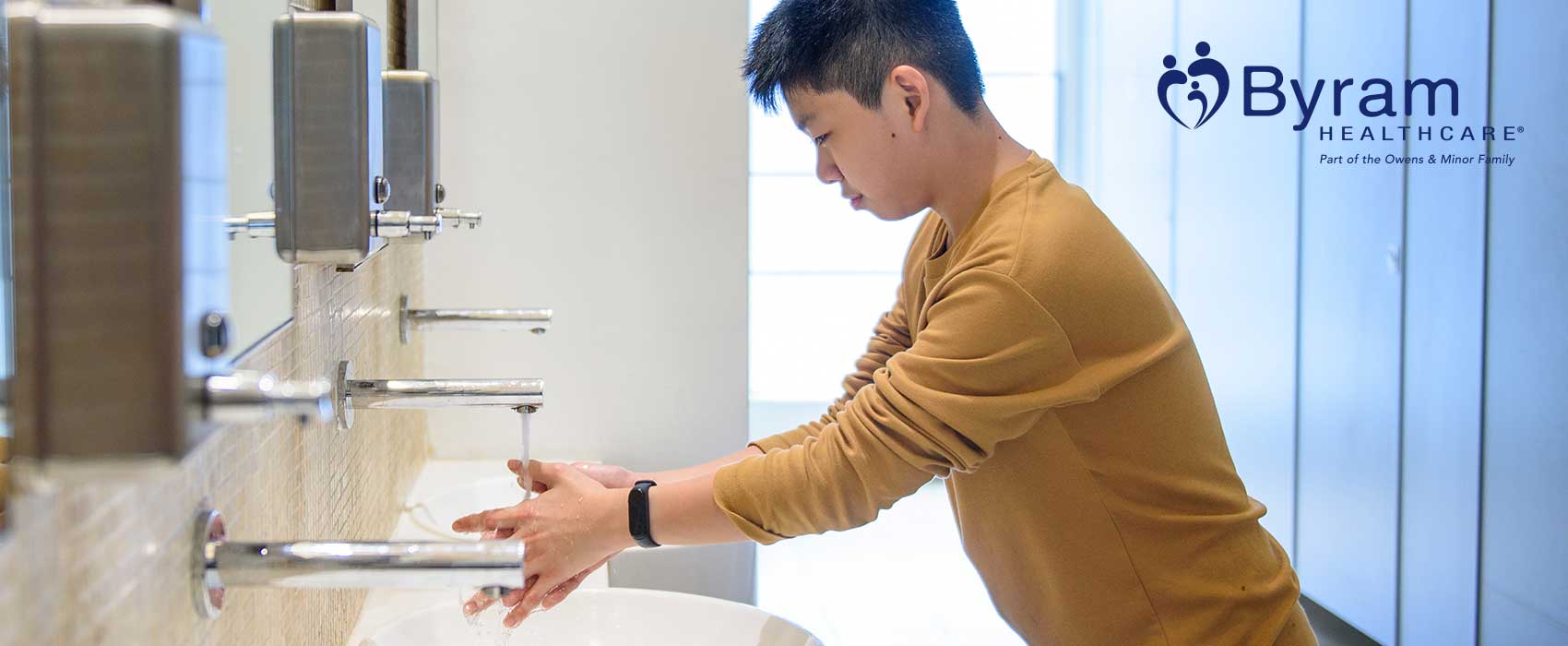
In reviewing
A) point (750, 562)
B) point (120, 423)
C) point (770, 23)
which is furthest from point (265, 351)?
point (750, 562)

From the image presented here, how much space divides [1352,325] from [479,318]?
2102 millimetres

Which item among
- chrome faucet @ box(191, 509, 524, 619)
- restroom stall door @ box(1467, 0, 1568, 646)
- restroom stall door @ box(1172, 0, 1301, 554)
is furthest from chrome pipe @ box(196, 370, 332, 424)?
restroom stall door @ box(1172, 0, 1301, 554)

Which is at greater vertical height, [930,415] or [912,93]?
[912,93]

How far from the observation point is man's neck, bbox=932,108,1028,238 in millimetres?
1307

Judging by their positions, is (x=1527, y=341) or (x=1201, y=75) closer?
(x=1527, y=341)

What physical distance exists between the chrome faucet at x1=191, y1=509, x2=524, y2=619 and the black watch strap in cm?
38

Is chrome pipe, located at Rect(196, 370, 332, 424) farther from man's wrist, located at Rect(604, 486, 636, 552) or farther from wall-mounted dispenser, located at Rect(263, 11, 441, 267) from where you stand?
man's wrist, located at Rect(604, 486, 636, 552)

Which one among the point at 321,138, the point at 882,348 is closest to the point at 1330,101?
the point at 882,348

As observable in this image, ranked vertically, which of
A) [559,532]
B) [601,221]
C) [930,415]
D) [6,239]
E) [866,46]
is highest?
[866,46]

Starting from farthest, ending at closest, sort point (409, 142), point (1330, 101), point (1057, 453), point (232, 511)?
point (1330, 101) < point (409, 142) < point (1057, 453) < point (232, 511)

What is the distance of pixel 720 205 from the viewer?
94.7 inches

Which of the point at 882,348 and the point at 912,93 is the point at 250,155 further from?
the point at 882,348

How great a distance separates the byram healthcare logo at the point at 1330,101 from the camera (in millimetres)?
2732

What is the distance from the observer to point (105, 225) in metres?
0.45
